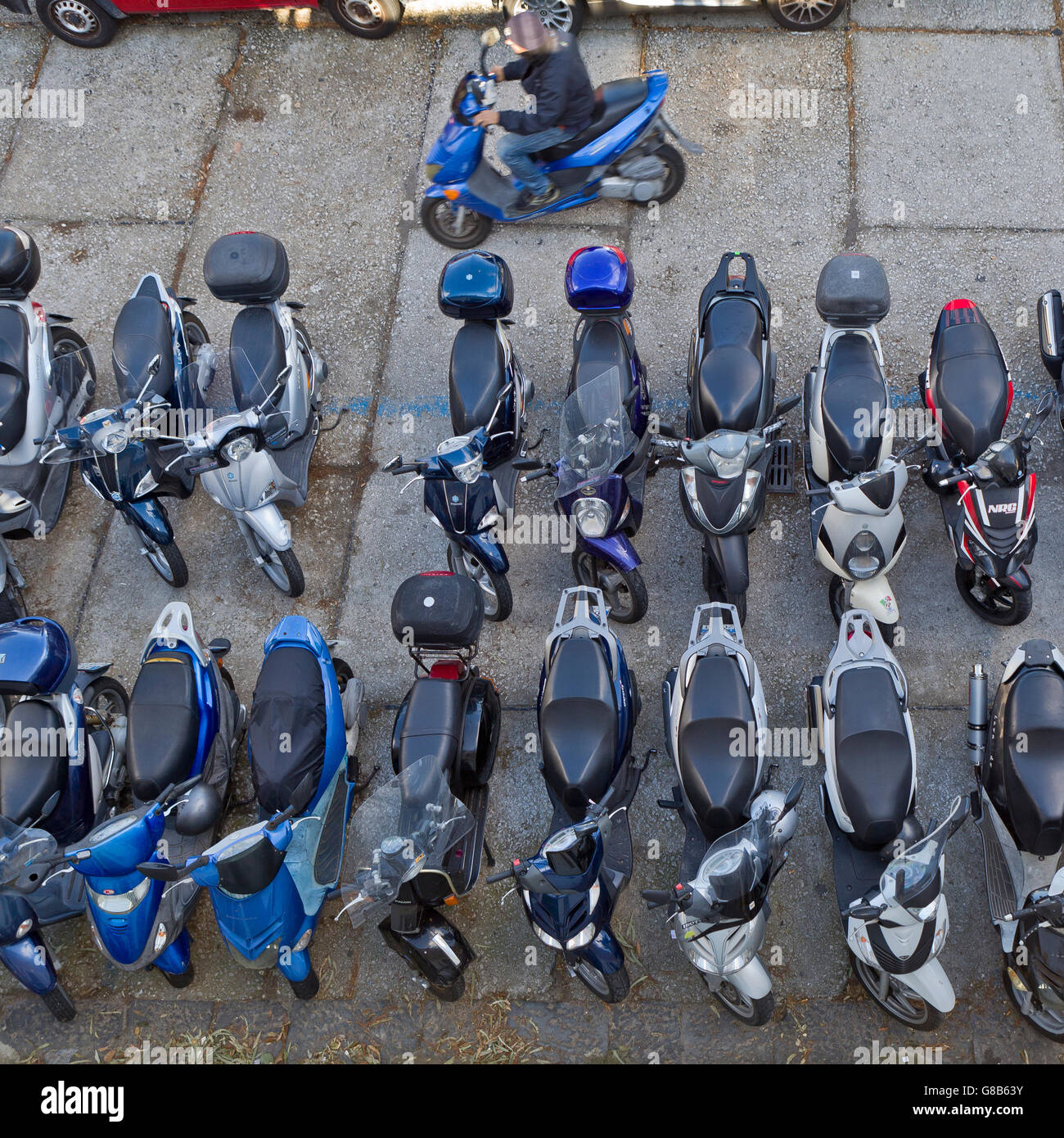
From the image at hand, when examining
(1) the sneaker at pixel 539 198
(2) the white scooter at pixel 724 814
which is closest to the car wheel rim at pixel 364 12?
(1) the sneaker at pixel 539 198

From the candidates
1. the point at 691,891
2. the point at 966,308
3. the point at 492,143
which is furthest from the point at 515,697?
the point at 492,143

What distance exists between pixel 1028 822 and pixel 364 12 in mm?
8276

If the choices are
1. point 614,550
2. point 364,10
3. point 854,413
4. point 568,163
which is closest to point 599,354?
point 614,550

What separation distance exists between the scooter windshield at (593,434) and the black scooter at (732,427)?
0.46 meters

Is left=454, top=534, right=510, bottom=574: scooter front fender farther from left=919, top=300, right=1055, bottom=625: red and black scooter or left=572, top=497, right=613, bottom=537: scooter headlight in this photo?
left=919, top=300, right=1055, bottom=625: red and black scooter

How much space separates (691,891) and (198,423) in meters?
4.38

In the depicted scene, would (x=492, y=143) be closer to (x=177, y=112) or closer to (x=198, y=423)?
(x=177, y=112)

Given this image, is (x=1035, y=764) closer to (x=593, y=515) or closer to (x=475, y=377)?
(x=593, y=515)

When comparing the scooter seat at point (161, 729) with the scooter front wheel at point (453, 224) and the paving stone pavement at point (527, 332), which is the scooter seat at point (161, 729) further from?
the scooter front wheel at point (453, 224)

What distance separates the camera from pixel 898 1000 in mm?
5621

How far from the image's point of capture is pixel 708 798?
18.2ft

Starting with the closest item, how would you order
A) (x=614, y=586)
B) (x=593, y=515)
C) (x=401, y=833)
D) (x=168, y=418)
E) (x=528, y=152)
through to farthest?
(x=401, y=833), (x=593, y=515), (x=614, y=586), (x=168, y=418), (x=528, y=152)

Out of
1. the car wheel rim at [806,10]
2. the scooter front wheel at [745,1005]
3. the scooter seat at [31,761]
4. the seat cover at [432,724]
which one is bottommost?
the scooter front wheel at [745,1005]

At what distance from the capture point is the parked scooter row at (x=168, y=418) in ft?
21.5
